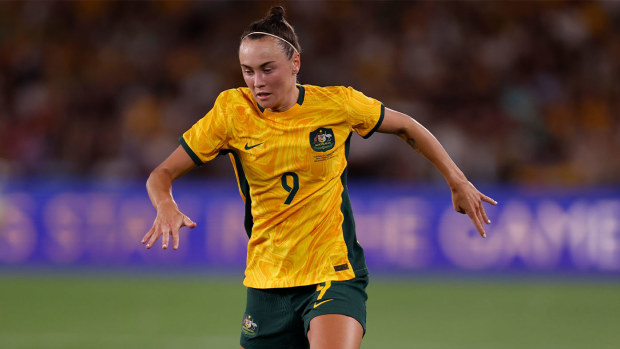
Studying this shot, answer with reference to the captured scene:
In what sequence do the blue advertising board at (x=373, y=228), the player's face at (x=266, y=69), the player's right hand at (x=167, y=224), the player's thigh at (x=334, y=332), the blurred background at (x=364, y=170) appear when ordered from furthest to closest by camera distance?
the blue advertising board at (x=373, y=228) → the blurred background at (x=364, y=170) → the player's face at (x=266, y=69) → the player's thigh at (x=334, y=332) → the player's right hand at (x=167, y=224)

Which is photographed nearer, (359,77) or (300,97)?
(300,97)

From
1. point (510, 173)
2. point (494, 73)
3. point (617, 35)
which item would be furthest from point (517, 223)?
point (617, 35)

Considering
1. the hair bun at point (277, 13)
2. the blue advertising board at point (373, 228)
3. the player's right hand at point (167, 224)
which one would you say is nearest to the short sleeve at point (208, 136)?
the player's right hand at point (167, 224)

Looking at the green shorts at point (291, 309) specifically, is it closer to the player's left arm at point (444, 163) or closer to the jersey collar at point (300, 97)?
the player's left arm at point (444, 163)

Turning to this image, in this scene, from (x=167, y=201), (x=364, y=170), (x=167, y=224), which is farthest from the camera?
(x=364, y=170)

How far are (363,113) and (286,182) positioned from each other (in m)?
0.53

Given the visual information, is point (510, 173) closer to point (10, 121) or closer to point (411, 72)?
point (411, 72)

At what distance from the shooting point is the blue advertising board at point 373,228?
10.9m

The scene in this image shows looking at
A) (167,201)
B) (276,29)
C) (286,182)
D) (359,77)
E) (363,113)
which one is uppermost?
(359,77)

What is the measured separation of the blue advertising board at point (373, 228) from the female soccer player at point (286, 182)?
22.3 ft

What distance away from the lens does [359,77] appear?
44.8ft

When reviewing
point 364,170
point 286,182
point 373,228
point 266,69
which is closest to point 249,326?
point 286,182

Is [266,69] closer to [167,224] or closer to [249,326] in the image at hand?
[167,224]

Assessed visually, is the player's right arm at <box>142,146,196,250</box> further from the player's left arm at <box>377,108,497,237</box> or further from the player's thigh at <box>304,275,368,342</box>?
the player's left arm at <box>377,108,497,237</box>
